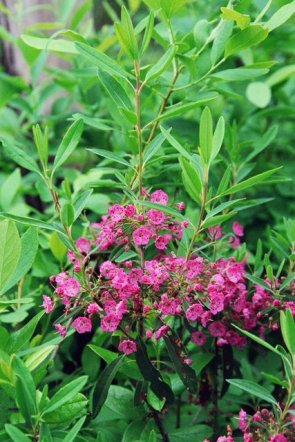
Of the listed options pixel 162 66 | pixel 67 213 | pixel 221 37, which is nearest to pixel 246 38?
pixel 221 37

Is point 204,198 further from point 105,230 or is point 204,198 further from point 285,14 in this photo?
point 285,14

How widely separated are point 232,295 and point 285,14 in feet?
1.38

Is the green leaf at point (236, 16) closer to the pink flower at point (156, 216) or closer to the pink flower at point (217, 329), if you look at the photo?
the pink flower at point (156, 216)

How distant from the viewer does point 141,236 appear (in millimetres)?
903

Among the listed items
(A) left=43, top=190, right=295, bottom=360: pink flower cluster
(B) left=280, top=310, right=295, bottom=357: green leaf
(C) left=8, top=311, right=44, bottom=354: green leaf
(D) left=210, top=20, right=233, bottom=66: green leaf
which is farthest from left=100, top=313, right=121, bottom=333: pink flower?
(D) left=210, top=20, right=233, bottom=66: green leaf

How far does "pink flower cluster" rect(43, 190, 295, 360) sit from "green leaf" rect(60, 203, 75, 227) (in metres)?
0.04

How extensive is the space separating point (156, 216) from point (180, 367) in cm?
21

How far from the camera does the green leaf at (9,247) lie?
34.0 inches

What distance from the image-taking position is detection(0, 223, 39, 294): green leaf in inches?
36.8

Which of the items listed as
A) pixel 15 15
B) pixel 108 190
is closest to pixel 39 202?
pixel 108 190

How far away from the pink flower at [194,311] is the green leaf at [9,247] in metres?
0.23

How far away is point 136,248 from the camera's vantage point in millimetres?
978

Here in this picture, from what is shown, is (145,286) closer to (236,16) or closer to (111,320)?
(111,320)

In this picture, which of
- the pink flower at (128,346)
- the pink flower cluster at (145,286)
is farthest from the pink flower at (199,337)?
the pink flower at (128,346)
